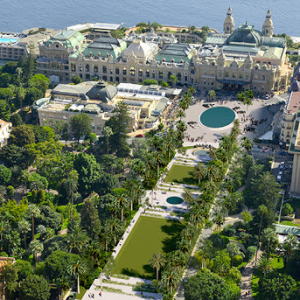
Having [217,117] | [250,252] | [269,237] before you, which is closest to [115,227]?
[250,252]

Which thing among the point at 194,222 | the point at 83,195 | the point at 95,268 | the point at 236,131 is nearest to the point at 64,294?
the point at 95,268

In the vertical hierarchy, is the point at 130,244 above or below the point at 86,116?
below

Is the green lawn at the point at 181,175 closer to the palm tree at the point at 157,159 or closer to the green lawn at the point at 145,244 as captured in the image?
the palm tree at the point at 157,159

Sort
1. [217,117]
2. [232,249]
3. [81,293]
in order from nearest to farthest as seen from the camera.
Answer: [81,293] < [232,249] < [217,117]

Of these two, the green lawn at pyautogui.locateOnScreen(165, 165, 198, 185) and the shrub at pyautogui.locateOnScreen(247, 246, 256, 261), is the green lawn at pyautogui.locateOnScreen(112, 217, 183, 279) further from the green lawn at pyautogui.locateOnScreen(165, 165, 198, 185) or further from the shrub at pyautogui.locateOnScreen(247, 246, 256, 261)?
the green lawn at pyautogui.locateOnScreen(165, 165, 198, 185)

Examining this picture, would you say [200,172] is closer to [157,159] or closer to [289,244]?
[157,159]

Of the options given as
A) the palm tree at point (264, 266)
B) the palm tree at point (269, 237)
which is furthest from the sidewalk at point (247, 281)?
the palm tree at point (269, 237)

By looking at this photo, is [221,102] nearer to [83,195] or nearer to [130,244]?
[83,195]
